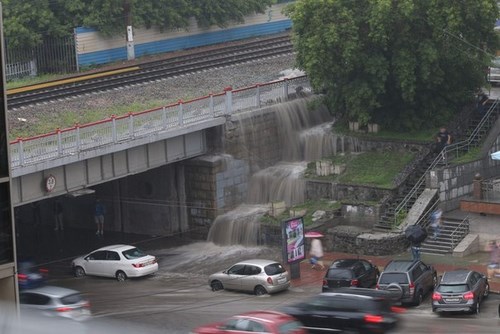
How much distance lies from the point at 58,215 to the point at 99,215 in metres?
2.67

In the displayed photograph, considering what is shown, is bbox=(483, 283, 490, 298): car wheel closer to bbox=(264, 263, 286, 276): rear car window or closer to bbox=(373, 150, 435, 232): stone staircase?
bbox=(264, 263, 286, 276): rear car window

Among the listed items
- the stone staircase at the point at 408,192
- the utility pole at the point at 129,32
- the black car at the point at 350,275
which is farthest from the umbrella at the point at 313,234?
the utility pole at the point at 129,32

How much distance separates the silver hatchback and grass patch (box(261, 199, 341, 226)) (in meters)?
6.17

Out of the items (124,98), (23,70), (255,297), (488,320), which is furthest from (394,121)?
(23,70)

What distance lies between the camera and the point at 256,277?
30906 millimetres

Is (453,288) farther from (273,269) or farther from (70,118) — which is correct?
(70,118)

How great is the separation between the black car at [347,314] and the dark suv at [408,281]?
551cm

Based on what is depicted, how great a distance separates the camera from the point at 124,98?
4375 centimetres

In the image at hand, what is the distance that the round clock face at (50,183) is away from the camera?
3411 cm

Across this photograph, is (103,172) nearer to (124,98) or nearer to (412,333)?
(124,98)

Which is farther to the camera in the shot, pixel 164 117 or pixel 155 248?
pixel 155 248

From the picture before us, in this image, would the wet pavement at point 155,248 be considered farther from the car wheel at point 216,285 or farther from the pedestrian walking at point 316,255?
the car wheel at point 216,285

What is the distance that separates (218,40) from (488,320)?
38.6 m

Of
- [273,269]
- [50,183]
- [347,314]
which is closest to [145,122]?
[50,183]
